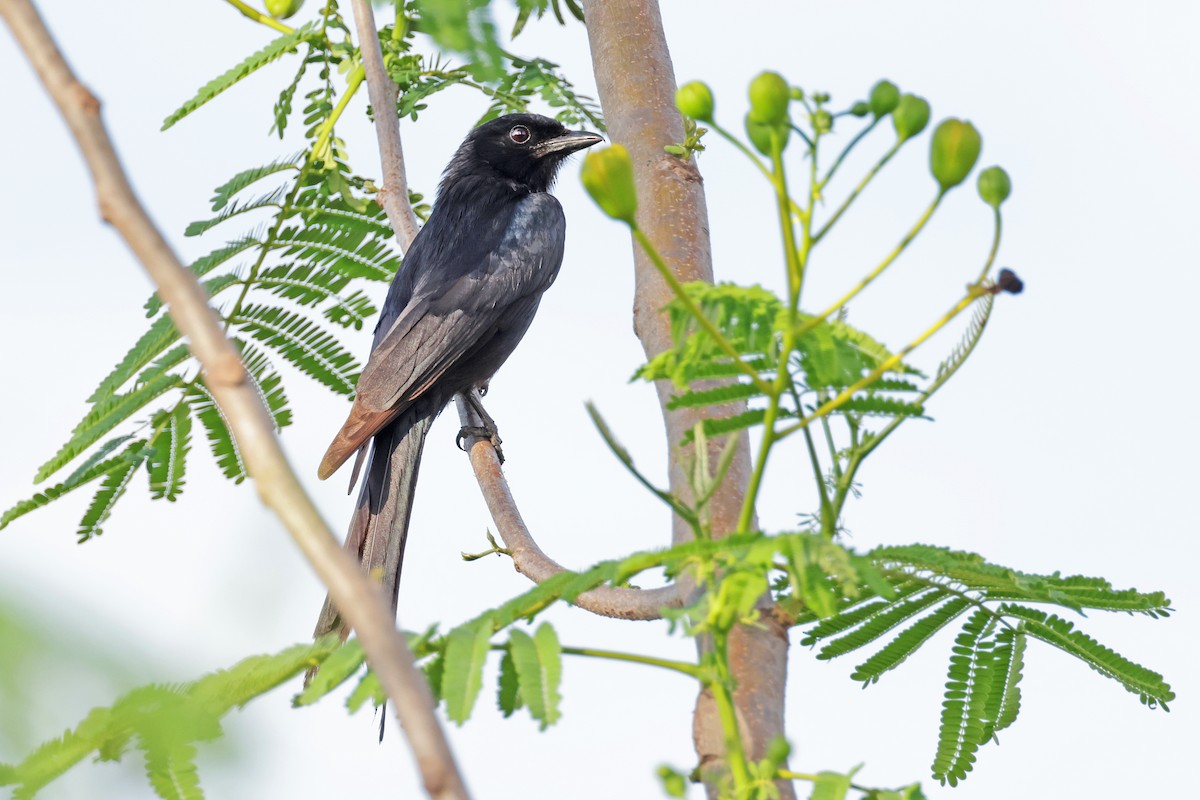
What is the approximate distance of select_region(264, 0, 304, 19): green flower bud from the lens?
4.07 metres

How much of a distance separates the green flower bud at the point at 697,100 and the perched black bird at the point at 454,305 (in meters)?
3.38

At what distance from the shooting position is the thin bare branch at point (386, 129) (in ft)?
13.0

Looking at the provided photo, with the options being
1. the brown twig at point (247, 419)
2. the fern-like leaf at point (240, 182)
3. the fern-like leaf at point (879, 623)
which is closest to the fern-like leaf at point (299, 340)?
the fern-like leaf at point (240, 182)

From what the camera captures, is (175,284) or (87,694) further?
(175,284)

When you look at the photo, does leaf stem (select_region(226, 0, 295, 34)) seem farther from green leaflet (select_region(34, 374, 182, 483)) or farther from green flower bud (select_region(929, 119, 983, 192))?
green flower bud (select_region(929, 119, 983, 192))

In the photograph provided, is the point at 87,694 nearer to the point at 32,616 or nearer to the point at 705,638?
the point at 32,616

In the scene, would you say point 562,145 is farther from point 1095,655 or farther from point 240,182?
point 1095,655

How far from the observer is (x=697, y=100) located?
1715mm

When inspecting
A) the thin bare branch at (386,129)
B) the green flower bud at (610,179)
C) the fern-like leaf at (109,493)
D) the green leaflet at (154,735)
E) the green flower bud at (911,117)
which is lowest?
the green leaflet at (154,735)

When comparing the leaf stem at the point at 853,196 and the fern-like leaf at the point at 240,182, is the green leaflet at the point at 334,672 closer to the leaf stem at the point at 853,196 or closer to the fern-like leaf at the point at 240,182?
the leaf stem at the point at 853,196

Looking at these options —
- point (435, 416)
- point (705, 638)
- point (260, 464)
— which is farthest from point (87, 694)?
point (435, 416)

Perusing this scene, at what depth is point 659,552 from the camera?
1.71m

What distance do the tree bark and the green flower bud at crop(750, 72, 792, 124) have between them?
0.42 m

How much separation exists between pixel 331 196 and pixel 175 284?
3.85 m
